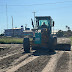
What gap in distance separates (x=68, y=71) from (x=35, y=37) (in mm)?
7424

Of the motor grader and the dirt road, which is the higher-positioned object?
the motor grader

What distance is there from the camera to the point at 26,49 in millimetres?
13930

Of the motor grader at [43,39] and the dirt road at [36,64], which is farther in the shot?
the motor grader at [43,39]

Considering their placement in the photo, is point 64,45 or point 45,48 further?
point 64,45

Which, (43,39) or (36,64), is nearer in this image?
(36,64)

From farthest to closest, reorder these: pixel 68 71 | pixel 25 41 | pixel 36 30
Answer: pixel 36 30 < pixel 25 41 < pixel 68 71

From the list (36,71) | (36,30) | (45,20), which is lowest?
(36,71)

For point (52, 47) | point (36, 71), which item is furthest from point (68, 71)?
point (52, 47)

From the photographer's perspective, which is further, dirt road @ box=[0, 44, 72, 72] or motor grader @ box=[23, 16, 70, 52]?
motor grader @ box=[23, 16, 70, 52]

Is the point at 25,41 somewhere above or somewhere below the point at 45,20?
below

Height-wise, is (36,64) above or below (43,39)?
below

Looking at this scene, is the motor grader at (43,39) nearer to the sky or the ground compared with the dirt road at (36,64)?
nearer to the sky

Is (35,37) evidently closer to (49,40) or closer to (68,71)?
(49,40)

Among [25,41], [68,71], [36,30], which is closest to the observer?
[68,71]
